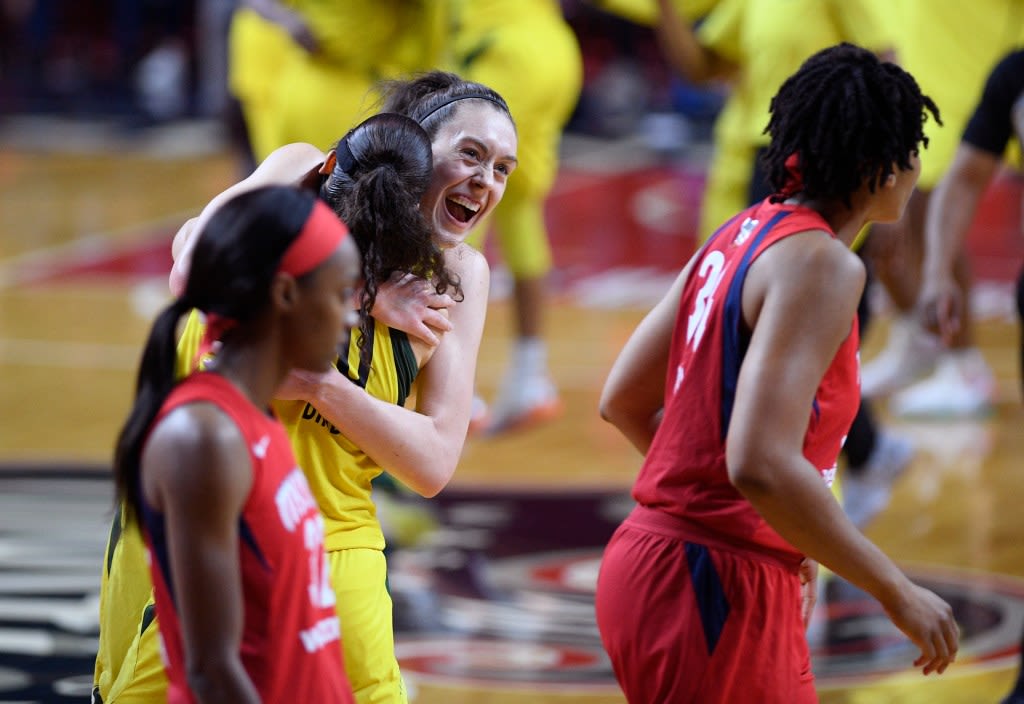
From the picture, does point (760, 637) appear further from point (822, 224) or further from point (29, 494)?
point (29, 494)

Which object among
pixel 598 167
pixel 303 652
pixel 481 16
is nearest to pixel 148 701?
pixel 303 652

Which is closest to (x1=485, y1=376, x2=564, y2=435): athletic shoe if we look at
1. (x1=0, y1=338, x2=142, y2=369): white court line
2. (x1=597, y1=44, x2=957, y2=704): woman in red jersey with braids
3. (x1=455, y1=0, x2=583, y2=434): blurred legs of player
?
(x1=455, y1=0, x2=583, y2=434): blurred legs of player

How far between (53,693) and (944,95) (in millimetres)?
4024

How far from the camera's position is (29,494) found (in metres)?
5.95

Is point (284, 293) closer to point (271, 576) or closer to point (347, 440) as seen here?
point (271, 576)

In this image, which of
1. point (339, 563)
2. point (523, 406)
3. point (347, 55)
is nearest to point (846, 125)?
point (339, 563)

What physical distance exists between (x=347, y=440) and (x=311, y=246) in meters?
0.68

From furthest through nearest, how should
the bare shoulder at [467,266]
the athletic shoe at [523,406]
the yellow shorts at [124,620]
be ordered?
the athletic shoe at [523,406] → the bare shoulder at [467,266] → the yellow shorts at [124,620]

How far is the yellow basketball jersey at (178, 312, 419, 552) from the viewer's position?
2.61 metres

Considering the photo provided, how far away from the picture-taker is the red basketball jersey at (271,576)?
79.3 inches

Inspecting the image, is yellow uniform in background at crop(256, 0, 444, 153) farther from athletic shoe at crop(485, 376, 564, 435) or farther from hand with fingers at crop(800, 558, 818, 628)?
hand with fingers at crop(800, 558, 818, 628)

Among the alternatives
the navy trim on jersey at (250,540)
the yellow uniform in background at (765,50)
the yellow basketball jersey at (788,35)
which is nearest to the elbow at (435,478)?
the navy trim on jersey at (250,540)

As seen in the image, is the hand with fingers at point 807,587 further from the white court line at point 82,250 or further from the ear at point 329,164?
the white court line at point 82,250

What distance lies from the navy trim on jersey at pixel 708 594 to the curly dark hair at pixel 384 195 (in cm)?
63
